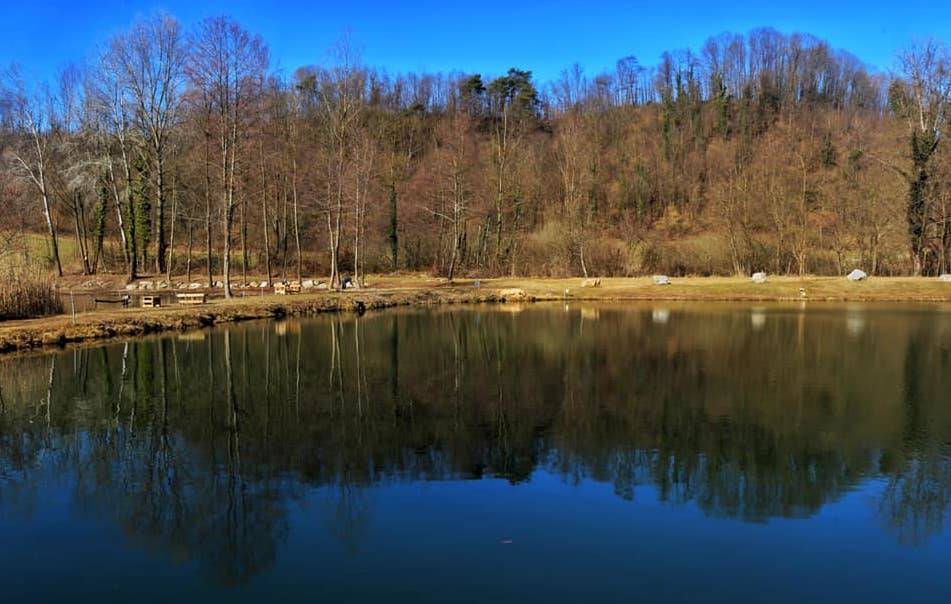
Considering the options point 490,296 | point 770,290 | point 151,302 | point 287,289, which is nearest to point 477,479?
point 151,302

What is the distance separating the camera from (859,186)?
50.7 m

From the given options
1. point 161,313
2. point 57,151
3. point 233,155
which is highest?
point 57,151

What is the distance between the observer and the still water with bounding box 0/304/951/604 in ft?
24.8

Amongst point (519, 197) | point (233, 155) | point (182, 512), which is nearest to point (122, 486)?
point (182, 512)

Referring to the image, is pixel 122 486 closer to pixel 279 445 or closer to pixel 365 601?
pixel 279 445

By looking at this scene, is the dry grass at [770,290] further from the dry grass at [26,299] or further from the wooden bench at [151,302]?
the dry grass at [26,299]

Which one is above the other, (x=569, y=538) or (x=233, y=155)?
(x=233, y=155)

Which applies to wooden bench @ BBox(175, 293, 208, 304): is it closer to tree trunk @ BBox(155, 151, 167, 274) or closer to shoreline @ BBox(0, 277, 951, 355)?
shoreline @ BBox(0, 277, 951, 355)

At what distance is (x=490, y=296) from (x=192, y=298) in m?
16.7

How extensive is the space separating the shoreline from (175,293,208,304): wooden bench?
1.03m

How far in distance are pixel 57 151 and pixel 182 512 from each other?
53.6 m

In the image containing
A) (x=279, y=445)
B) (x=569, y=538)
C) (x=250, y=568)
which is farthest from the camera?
(x=279, y=445)

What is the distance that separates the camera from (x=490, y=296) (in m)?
42.4

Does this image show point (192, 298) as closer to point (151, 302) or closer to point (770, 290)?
point (151, 302)
